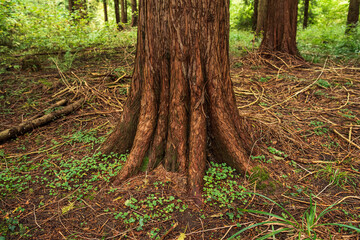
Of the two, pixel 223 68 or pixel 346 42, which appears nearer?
pixel 223 68

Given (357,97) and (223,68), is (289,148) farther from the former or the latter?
(357,97)

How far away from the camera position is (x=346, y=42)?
764cm

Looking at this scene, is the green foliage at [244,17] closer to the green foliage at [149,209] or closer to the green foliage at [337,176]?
the green foliage at [337,176]

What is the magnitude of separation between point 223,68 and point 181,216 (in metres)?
1.61

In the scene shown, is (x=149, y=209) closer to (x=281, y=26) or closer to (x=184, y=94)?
(x=184, y=94)

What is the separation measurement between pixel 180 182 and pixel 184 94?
976mm

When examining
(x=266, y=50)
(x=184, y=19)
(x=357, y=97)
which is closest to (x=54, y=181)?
(x=184, y=19)

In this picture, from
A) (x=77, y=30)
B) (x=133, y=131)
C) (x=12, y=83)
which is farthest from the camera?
(x=77, y=30)

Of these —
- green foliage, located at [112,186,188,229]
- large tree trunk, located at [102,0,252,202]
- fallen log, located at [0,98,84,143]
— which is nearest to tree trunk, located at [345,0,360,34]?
large tree trunk, located at [102,0,252,202]

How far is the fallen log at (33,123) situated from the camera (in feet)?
11.3

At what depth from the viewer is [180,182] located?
2375 mm

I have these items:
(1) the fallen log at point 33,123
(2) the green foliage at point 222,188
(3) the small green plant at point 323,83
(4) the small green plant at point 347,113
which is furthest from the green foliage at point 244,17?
(2) the green foliage at point 222,188

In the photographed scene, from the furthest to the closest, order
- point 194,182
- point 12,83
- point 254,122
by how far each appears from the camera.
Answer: point 12,83 → point 254,122 → point 194,182

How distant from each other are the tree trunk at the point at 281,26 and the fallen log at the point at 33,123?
5.73 metres
